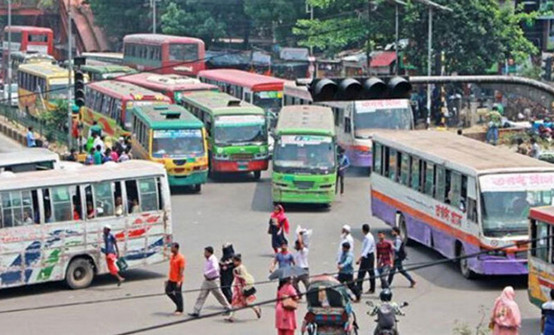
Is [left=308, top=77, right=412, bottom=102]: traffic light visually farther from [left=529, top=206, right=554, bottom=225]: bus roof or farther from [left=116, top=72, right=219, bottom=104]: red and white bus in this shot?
[left=116, top=72, right=219, bottom=104]: red and white bus

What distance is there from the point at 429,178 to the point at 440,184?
66 cm

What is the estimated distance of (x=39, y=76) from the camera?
179ft

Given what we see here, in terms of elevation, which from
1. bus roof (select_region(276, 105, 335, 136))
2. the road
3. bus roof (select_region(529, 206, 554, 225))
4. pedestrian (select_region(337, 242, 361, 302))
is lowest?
the road

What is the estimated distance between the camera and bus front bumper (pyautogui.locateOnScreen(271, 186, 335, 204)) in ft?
104

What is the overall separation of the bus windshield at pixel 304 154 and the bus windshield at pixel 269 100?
13.1 metres

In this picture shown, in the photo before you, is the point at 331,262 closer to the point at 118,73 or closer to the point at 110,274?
the point at 110,274

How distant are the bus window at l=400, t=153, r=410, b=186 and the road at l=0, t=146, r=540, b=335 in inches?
53.8

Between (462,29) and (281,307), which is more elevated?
(462,29)

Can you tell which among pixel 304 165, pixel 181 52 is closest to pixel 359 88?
pixel 304 165

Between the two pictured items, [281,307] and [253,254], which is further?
[253,254]

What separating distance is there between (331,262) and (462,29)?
1098 inches

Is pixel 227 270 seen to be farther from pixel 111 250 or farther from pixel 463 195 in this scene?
pixel 463 195

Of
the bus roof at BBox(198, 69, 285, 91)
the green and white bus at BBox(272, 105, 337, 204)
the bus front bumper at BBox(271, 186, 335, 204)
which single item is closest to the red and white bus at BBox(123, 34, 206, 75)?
the bus roof at BBox(198, 69, 285, 91)

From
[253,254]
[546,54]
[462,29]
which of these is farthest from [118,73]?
[253,254]
